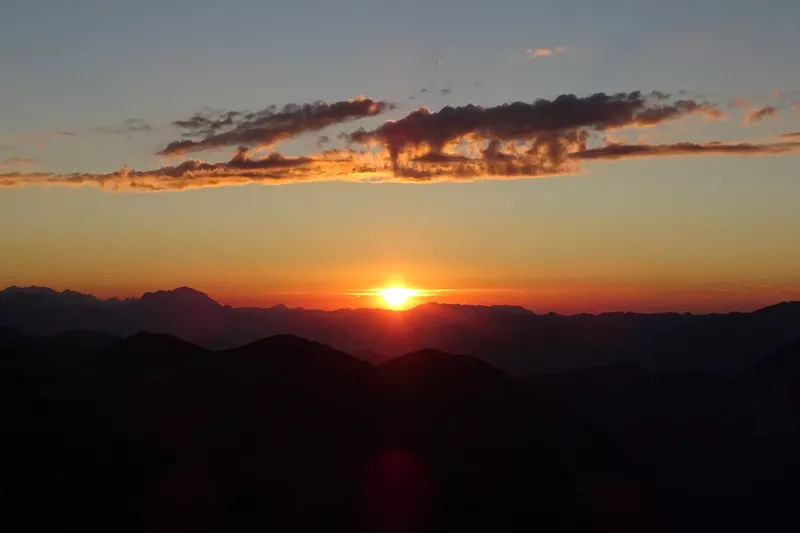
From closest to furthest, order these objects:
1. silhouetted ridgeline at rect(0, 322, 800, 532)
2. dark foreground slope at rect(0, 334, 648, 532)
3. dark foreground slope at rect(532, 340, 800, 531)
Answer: dark foreground slope at rect(0, 334, 648, 532)
silhouetted ridgeline at rect(0, 322, 800, 532)
dark foreground slope at rect(532, 340, 800, 531)

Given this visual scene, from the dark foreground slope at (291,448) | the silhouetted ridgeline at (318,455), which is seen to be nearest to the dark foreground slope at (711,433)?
the silhouetted ridgeline at (318,455)

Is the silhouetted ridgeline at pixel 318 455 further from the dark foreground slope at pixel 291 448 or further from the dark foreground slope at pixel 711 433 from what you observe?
the dark foreground slope at pixel 711 433

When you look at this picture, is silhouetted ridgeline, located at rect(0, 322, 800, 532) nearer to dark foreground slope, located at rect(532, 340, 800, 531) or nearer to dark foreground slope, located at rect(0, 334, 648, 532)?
dark foreground slope, located at rect(0, 334, 648, 532)

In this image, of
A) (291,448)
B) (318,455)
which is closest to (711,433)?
(318,455)

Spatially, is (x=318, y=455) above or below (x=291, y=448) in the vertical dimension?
below

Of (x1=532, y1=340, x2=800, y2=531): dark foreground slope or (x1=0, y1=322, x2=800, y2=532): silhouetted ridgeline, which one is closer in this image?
(x1=0, y1=322, x2=800, y2=532): silhouetted ridgeline

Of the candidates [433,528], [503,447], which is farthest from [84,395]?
[503,447]

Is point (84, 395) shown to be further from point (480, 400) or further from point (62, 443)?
point (480, 400)

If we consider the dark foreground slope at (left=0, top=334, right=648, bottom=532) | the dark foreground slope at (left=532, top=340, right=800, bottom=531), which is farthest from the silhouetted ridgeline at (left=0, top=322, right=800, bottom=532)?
the dark foreground slope at (left=532, top=340, right=800, bottom=531)

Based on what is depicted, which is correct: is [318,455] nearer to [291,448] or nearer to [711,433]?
[291,448]
